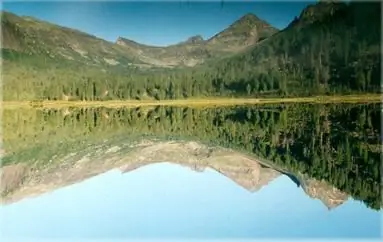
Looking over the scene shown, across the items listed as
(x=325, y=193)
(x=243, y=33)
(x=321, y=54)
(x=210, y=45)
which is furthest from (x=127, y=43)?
(x=325, y=193)

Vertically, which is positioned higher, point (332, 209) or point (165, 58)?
point (165, 58)

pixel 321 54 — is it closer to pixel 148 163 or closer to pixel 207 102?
pixel 207 102

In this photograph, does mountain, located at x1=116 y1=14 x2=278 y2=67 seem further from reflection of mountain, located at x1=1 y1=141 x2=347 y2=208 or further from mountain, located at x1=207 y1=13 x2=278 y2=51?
reflection of mountain, located at x1=1 y1=141 x2=347 y2=208

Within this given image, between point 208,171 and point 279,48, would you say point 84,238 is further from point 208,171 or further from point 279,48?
point 279,48

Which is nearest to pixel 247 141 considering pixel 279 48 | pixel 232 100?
pixel 232 100

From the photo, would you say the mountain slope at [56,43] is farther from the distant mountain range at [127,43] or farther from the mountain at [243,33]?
the mountain at [243,33]

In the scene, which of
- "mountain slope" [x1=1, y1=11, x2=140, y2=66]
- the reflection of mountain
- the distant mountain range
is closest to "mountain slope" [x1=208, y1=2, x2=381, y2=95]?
the distant mountain range

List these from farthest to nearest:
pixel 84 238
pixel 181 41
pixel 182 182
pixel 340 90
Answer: pixel 340 90 → pixel 181 41 → pixel 182 182 → pixel 84 238

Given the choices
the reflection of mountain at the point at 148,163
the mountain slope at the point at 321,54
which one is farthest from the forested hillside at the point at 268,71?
the reflection of mountain at the point at 148,163
